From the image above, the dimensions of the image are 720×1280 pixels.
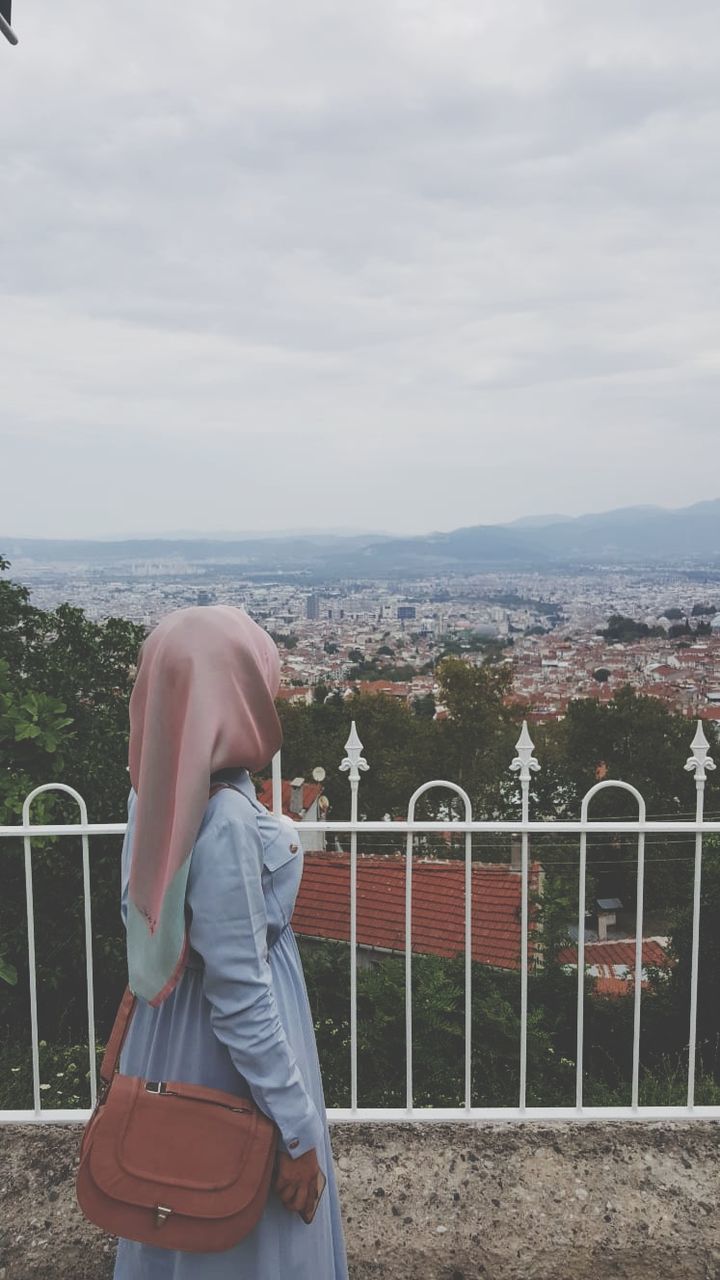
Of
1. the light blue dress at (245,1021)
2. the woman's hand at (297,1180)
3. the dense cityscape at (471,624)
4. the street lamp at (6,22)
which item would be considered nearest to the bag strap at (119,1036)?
the light blue dress at (245,1021)

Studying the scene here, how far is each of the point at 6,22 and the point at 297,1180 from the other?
2.60m

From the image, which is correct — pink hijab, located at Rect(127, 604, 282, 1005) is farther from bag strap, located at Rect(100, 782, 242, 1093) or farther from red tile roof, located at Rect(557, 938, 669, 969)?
red tile roof, located at Rect(557, 938, 669, 969)

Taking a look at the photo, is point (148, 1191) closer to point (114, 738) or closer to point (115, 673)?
point (114, 738)

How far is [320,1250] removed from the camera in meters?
1.54

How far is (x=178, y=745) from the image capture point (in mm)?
1380

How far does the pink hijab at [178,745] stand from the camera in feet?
4.43

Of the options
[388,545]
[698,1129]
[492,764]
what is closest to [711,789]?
[492,764]

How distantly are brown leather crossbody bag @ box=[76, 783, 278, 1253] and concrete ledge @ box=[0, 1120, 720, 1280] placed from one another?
Answer: 35.7 inches

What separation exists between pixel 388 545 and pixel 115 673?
176 ft

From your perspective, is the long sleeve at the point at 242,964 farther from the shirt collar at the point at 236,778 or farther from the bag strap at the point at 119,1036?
the bag strap at the point at 119,1036

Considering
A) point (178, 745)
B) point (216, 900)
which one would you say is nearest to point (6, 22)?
point (178, 745)

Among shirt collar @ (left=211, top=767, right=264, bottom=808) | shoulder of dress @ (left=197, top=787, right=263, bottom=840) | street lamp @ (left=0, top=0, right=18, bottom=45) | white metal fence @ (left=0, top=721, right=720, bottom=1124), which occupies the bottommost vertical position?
white metal fence @ (left=0, top=721, right=720, bottom=1124)

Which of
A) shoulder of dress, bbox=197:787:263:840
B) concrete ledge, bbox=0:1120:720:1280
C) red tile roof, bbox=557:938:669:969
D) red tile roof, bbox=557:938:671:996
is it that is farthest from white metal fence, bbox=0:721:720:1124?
red tile roof, bbox=557:938:669:969

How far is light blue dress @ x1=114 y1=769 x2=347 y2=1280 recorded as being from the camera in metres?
1.35
